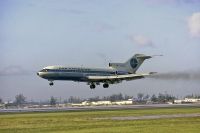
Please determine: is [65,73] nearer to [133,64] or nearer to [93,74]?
[93,74]

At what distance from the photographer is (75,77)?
11988 centimetres

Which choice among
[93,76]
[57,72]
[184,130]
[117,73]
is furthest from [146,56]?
[184,130]

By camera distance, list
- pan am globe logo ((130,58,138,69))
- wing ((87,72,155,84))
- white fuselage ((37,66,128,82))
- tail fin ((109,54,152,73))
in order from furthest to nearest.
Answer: pan am globe logo ((130,58,138,69)), tail fin ((109,54,152,73)), wing ((87,72,155,84)), white fuselage ((37,66,128,82))

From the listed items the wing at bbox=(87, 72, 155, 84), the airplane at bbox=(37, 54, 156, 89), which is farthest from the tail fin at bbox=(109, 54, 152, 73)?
the wing at bbox=(87, 72, 155, 84)

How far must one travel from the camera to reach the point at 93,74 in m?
123

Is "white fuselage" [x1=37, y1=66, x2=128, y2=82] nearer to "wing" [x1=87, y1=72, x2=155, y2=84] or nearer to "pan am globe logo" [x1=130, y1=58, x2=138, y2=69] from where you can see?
"wing" [x1=87, y1=72, x2=155, y2=84]

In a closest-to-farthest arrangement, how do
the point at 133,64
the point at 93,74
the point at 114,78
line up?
the point at 93,74, the point at 114,78, the point at 133,64

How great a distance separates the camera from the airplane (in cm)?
11812

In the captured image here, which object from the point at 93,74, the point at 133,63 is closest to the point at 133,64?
the point at 133,63

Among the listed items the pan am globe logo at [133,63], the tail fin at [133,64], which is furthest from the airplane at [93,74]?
the pan am globe logo at [133,63]

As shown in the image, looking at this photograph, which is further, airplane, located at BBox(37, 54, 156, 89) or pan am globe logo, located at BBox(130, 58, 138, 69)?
pan am globe logo, located at BBox(130, 58, 138, 69)

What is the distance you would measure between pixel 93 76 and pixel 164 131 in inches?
3086

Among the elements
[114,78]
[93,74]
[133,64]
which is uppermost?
[133,64]

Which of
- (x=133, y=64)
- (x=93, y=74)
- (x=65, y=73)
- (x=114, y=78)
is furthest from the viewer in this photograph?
(x=133, y=64)
